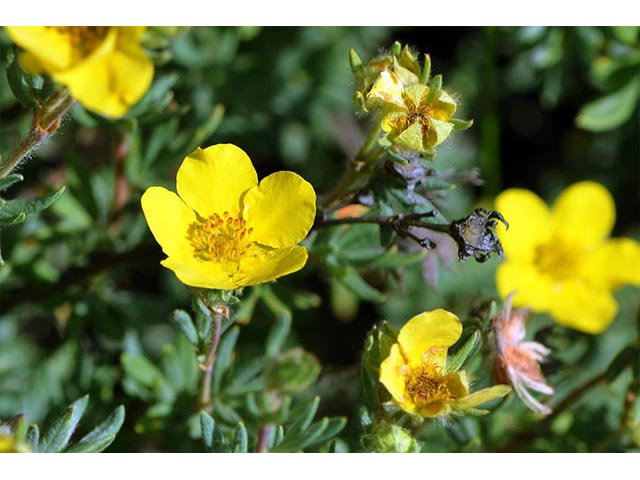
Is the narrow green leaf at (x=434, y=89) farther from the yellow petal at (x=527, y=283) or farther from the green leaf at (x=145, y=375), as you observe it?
the yellow petal at (x=527, y=283)

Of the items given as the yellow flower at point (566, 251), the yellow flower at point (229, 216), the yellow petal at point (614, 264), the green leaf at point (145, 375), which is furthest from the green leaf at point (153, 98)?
the yellow petal at point (614, 264)

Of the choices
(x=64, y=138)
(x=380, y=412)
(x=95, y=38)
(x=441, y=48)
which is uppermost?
(x=441, y=48)

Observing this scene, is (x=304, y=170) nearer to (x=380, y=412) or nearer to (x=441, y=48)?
(x=441, y=48)

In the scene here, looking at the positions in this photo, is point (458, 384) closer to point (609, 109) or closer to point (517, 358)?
point (517, 358)

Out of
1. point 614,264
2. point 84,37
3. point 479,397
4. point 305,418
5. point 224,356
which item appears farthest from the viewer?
point 614,264

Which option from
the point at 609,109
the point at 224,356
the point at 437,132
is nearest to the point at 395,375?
the point at 437,132

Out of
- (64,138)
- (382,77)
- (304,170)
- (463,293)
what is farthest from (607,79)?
(64,138)

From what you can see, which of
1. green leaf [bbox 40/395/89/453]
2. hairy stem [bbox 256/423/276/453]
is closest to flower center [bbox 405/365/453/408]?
hairy stem [bbox 256/423/276/453]
